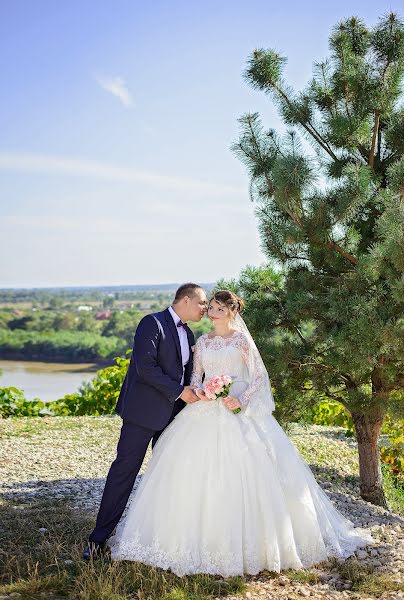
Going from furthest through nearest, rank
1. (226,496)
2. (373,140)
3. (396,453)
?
(396,453) < (373,140) < (226,496)

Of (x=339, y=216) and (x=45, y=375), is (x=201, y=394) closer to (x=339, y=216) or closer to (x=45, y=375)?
(x=339, y=216)

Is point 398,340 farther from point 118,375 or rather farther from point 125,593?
point 118,375

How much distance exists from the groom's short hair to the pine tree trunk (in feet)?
6.76

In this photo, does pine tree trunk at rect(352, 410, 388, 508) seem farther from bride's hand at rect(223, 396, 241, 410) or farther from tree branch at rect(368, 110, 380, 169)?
tree branch at rect(368, 110, 380, 169)

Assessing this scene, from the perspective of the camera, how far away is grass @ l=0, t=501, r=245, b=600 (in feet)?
11.2

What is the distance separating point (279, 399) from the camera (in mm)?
5457

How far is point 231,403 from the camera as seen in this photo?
3998 millimetres

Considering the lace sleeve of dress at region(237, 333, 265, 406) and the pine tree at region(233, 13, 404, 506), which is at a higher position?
the pine tree at region(233, 13, 404, 506)

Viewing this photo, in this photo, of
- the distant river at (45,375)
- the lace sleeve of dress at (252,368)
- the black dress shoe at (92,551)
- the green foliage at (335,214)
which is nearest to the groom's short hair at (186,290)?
the lace sleeve of dress at (252,368)

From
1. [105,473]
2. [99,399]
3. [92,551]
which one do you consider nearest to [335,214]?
[92,551]

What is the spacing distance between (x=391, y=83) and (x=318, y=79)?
0.57 meters

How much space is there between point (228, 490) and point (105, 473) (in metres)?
2.82

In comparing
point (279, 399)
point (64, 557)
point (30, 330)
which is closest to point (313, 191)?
point (279, 399)

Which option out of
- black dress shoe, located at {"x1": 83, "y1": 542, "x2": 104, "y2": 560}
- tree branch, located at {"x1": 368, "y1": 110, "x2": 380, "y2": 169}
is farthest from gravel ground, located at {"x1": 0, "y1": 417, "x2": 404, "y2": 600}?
tree branch, located at {"x1": 368, "y1": 110, "x2": 380, "y2": 169}
